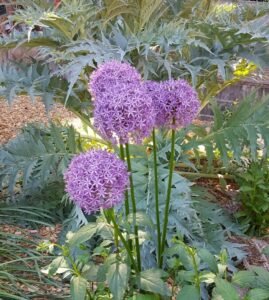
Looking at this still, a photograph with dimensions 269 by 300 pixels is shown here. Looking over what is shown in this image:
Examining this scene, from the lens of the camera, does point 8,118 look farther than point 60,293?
Yes

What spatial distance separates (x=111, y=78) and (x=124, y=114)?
0.14 metres

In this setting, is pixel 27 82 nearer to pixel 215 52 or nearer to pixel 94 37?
pixel 94 37

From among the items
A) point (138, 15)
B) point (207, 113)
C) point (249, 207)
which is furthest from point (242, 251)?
point (207, 113)

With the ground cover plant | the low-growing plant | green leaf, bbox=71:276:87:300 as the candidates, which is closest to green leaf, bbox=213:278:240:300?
the ground cover plant

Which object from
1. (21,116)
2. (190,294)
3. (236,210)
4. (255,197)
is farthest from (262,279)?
(21,116)

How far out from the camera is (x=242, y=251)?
2.18 m

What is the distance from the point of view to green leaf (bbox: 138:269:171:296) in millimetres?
1324

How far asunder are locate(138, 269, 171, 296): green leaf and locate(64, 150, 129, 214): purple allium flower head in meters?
0.32

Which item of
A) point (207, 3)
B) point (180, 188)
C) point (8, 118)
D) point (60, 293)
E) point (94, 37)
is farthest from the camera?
point (8, 118)

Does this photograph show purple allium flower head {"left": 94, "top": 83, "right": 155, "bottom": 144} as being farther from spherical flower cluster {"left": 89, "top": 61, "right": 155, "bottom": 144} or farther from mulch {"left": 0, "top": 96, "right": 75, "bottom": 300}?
mulch {"left": 0, "top": 96, "right": 75, "bottom": 300}

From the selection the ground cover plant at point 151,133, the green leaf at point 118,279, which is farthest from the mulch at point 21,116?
the green leaf at point 118,279

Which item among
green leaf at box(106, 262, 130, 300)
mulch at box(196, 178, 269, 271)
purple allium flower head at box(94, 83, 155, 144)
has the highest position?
purple allium flower head at box(94, 83, 155, 144)

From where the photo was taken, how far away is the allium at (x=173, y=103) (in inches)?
49.8

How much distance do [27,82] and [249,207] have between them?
1159 millimetres
